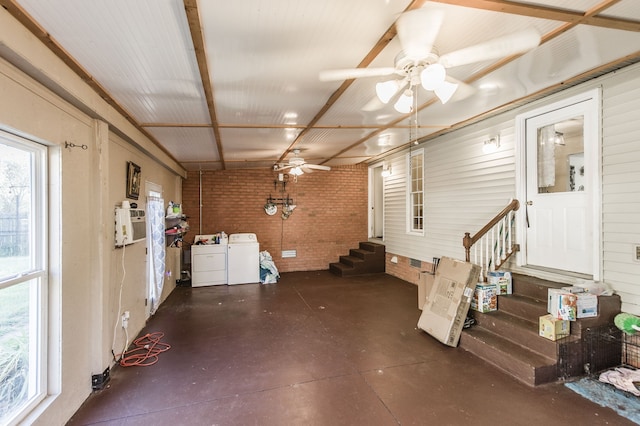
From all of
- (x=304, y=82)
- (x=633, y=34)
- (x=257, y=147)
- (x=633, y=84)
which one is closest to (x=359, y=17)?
(x=304, y=82)

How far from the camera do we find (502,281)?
3393 mm

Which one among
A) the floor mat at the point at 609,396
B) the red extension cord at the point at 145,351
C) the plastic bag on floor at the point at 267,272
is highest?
the plastic bag on floor at the point at 267,272

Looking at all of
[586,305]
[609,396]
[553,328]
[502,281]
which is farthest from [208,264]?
[609,396]

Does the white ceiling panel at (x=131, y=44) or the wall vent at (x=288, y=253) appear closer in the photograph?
the white ceiling panel at (x=131, y=44)

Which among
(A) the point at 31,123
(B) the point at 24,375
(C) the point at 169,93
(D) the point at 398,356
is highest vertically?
(C) the point at 169,93

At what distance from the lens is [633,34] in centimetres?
204

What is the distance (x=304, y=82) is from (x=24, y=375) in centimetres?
289

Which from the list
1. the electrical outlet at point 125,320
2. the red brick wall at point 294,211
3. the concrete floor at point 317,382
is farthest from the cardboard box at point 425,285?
the electrical outlet at point 125,320

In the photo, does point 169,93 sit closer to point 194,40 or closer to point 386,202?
point 194,40

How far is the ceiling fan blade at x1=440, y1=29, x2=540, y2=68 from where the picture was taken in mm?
1633

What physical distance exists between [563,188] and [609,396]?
202 cm

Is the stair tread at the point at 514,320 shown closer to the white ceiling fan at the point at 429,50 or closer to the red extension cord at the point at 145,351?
the white ceiling fan at the point at 429,50

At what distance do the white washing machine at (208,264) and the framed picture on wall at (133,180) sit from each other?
262cm

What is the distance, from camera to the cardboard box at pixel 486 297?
10.8 ft
